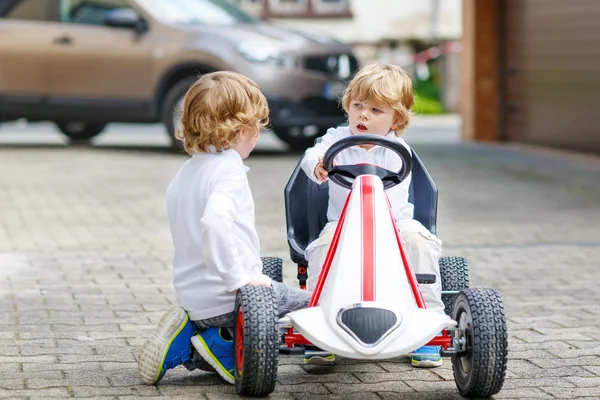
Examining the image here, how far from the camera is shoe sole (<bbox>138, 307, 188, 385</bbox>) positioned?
4.31 metres

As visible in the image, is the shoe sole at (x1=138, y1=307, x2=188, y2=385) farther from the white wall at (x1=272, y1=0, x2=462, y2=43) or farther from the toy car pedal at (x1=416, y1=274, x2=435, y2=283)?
the white wall at (x1=272, y1=0, x2=462, y2=43)

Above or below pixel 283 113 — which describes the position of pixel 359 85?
above

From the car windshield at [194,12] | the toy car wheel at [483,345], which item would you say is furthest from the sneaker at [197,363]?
the car windshield at [194,12]

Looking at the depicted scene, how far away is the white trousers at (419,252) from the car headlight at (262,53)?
852 centimetres

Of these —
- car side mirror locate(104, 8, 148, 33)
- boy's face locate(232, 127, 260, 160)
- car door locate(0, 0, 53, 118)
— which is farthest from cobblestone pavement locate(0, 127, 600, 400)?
car side mirror locate(104, 8, 148, 33)

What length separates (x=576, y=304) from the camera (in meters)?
6.02

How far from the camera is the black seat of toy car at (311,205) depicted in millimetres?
5031

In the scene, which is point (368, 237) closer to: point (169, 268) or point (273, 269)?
point (273, 269)

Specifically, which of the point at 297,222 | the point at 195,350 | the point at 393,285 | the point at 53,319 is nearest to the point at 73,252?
the point at 53,319

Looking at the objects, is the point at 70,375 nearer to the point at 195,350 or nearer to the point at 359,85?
the point at 195,350

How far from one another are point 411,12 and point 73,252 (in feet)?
77.1

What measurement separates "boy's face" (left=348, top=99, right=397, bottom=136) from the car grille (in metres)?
8.69

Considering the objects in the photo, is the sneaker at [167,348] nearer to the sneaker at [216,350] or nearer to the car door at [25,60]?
the sneaker at [216,350]

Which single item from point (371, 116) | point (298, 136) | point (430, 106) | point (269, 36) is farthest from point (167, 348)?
point (430, 106)
